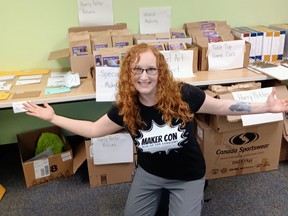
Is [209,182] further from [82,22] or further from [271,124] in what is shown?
[82,22]

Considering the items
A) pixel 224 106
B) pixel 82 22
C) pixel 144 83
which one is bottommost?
pixel 224 106

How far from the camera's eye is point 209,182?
85.7 inches

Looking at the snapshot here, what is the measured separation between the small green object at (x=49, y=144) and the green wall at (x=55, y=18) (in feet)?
1.80

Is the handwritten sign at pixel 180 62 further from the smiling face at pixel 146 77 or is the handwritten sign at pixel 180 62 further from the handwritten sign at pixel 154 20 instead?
the smiling face at pixel 146 77

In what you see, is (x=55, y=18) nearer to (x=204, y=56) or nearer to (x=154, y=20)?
(x=154, y=20)

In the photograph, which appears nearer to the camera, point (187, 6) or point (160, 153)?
point (160, 153)

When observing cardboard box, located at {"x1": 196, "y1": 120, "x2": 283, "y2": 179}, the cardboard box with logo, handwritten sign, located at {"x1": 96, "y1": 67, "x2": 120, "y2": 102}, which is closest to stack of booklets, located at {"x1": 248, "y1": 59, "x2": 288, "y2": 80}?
the cardboard box with logo

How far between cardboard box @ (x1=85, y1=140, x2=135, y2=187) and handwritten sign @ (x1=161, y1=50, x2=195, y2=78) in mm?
698

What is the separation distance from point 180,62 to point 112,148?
2.38 feet

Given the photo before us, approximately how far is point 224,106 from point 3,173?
1761 mm

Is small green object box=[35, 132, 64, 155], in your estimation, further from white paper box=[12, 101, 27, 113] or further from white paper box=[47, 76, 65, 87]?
white paper box=[12, 101, 27, 113]

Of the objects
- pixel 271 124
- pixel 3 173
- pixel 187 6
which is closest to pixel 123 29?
pixel 187 6

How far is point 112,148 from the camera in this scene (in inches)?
81.2

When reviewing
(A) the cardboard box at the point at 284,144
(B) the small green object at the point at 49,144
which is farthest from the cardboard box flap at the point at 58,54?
(A) the cardboard box at the point at 284,144
